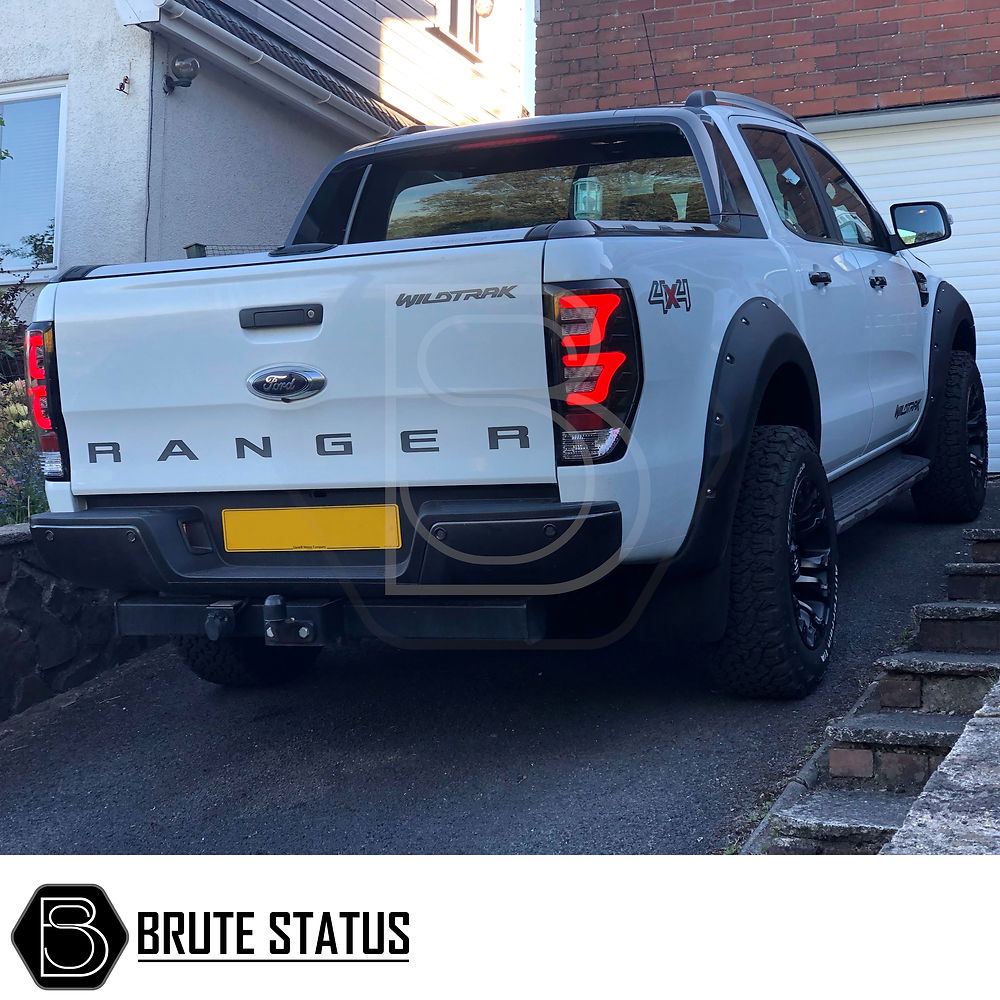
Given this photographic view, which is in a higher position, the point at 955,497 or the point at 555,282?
the point at 555,282

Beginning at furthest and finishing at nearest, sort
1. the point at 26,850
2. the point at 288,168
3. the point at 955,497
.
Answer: the point at 288,168, the point at 955,497, the point at 26,850

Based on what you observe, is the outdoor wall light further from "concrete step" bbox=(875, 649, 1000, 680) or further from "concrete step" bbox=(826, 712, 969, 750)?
"concrete step" bbox=(826, 712, 969, 750)

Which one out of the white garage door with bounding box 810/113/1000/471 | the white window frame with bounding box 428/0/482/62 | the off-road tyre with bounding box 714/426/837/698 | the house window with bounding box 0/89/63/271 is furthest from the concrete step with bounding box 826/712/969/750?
the white window frame with bounding box 428/0/482/62

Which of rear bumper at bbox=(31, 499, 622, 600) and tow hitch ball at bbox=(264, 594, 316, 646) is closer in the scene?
rear bumper at bbox=(31, 499, 622, 600)

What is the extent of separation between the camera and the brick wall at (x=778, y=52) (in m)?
9.02

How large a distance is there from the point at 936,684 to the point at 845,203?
8.66 ft

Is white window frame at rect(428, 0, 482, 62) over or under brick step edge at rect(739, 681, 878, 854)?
over

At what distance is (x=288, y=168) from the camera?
9.66 metres

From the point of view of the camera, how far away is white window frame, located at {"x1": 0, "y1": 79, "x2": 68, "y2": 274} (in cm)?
801

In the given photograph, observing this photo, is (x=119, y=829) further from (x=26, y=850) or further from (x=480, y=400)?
(x=480, y=400)

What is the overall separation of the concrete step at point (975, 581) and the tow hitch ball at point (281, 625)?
257 centimetres

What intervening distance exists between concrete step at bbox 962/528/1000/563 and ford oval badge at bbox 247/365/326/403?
2937mm
